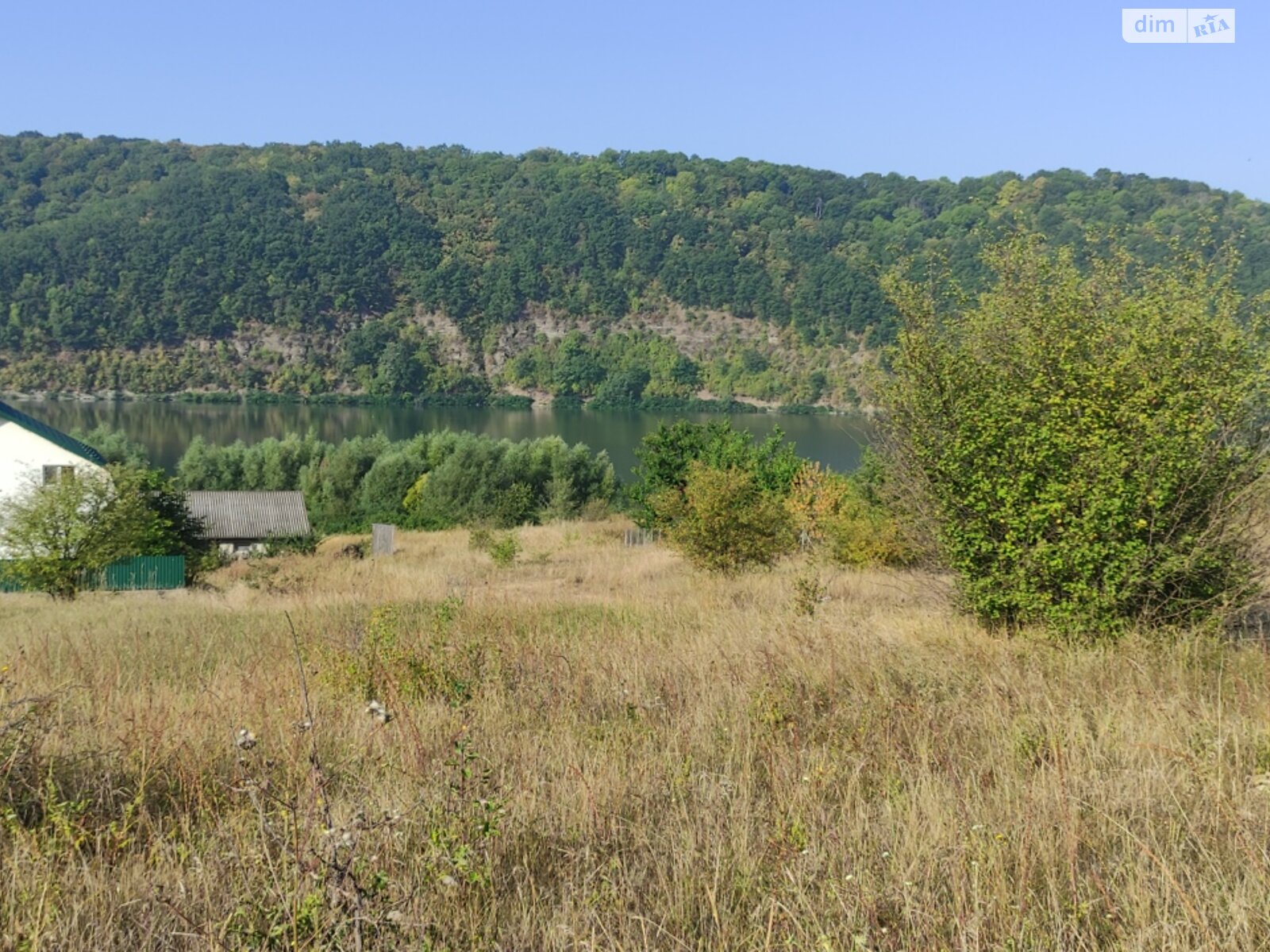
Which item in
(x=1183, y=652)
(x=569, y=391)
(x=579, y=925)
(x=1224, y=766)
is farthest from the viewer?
(x=569, y=391)

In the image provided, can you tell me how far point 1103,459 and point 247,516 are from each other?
3900 centimetres

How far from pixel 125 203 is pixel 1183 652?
207 m

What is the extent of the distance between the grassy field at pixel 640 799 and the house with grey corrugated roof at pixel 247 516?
35849mm

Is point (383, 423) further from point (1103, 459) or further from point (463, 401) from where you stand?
point (1103, 459)

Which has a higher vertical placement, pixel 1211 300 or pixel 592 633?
pixel 1211 300

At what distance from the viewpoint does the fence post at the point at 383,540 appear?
3600 centimetres

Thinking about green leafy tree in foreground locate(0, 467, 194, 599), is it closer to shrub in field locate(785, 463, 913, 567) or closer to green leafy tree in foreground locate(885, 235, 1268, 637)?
shrub in field locate(785, 463, 913, 567)

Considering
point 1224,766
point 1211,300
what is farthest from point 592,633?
point 1211,300

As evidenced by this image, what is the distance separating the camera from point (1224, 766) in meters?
3.33

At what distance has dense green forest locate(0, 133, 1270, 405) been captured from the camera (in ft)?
467

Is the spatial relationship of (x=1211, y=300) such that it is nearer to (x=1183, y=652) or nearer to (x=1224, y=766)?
(x=1183, y=652)

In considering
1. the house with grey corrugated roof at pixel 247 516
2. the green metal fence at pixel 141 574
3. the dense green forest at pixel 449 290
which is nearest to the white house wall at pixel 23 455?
the house with grey corrugated roof at pixel 247 516

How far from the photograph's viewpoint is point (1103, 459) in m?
6.65

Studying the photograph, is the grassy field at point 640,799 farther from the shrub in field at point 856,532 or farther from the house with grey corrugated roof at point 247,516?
the house with grey corrugated roof at point 247,516
